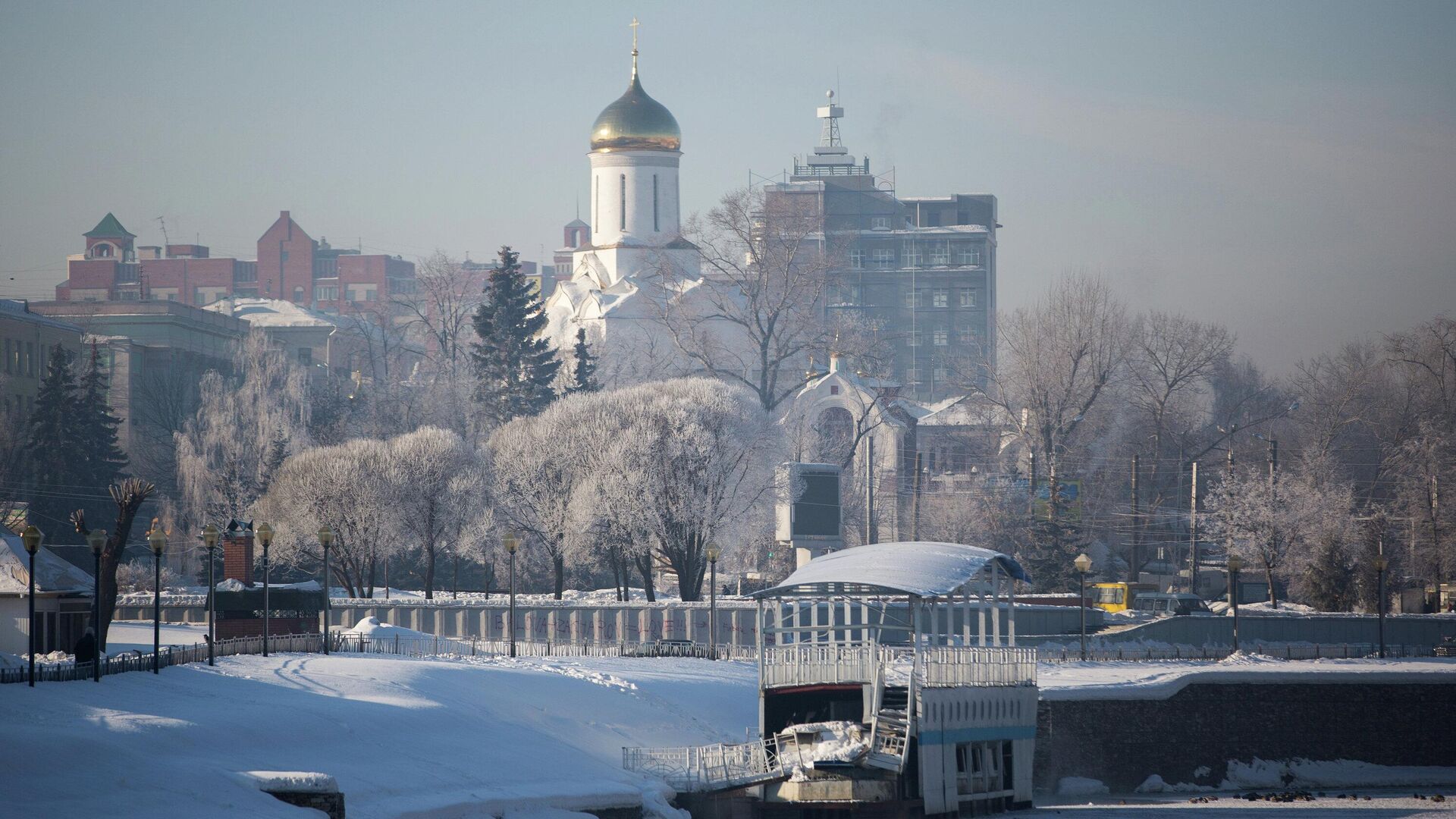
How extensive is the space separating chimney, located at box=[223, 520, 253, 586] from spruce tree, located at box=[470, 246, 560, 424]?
30893mm

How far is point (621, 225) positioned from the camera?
92625 millimetres

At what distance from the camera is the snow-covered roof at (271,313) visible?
122438 millimetres

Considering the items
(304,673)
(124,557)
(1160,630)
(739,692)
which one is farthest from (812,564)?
(124,557)

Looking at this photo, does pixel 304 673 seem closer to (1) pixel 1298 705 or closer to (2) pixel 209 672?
(2) pixel 209 672

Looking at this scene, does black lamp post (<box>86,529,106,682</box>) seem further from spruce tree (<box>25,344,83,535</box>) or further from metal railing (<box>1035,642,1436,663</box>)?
spruce tree (<box>25,344,83,535</box>)

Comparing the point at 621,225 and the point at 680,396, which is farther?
the point at 621,225

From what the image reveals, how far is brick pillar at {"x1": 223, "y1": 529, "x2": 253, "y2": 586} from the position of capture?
4047 centimetres

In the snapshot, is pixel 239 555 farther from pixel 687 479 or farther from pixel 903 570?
pixel 903 570

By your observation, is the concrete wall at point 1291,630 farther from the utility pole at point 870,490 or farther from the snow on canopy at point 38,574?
the snow on canopy at point 38,574

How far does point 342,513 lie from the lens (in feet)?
183

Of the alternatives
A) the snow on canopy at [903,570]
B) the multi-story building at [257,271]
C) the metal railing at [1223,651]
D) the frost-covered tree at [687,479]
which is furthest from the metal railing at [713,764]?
the multi-story building at [257,271]

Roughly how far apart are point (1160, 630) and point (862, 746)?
1936cm

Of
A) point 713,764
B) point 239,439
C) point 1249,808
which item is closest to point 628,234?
point 239,439

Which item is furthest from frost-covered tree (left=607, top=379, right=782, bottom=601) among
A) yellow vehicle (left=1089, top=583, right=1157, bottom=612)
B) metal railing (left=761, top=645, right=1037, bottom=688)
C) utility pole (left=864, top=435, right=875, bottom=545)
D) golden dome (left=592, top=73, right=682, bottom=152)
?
golden dome (left=592, top=73, right=682, bottom=152)
